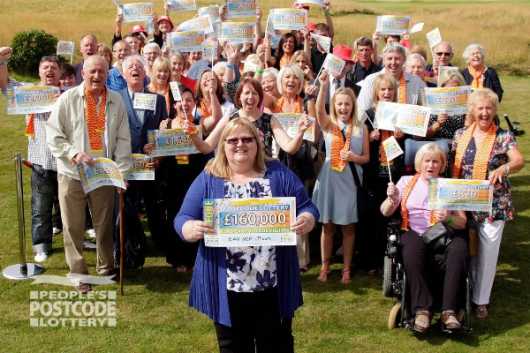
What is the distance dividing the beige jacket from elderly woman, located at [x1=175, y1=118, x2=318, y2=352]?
2.30 metres

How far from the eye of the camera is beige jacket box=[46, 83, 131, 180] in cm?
598

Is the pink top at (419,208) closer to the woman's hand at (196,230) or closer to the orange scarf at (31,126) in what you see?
the woman's hand at (196,230)

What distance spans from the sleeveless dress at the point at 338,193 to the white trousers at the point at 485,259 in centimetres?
124

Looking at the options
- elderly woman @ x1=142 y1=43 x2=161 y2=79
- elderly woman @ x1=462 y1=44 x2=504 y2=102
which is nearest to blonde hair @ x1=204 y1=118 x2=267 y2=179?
elderly woman @ x1=142 y1=43 x2=161 y2=79

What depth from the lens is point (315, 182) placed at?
6.93m

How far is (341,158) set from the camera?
6488mm

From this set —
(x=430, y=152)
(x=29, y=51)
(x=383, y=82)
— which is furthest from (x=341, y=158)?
(x=29, y=51)

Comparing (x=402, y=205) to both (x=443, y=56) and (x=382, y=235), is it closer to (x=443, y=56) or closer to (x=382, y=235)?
(x=382, y=235)

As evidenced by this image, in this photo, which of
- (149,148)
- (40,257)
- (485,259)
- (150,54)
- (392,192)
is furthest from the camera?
(150,54)

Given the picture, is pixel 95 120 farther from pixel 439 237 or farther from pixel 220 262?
pixel 439 237

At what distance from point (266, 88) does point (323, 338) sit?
2.89 m

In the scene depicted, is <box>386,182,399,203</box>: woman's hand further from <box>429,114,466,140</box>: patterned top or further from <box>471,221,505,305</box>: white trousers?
<box>429,114,466,140</box>: patterned top

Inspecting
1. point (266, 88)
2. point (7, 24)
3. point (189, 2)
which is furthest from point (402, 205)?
point (7, 24)

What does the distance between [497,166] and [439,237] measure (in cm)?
85
